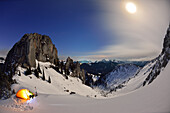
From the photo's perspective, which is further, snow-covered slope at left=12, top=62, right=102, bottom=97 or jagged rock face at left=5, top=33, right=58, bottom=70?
jagged rock face at left=5, top=33, right=58, bottom=70

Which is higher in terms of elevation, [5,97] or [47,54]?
[47,54]

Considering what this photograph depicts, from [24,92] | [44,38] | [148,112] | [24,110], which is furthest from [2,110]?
[44,38]

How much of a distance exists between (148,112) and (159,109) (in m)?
0.79

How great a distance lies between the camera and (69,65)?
295ft

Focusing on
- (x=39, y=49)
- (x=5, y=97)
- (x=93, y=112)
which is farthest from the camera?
(x=39, y=49)

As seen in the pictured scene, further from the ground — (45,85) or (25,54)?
(25,54)

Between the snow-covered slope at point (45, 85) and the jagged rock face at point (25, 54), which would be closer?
the snow-covered slope at point (45, 85)

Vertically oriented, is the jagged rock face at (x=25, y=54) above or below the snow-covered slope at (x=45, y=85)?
above

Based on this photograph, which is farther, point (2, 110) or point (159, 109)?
point (2, 110)

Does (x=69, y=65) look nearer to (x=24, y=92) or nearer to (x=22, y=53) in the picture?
(x=22, y=53)

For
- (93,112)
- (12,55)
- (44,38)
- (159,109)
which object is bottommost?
(93,112)

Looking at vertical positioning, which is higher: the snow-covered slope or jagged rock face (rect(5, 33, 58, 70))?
jagged rock face (rect(5, 33, 58, 70))

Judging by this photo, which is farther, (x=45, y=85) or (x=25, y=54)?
(x=25, y=54)

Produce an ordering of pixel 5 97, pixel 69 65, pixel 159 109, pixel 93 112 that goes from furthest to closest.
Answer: pixel 69 65
pixel 5 97
pixel 93 112
pixel 159 109
